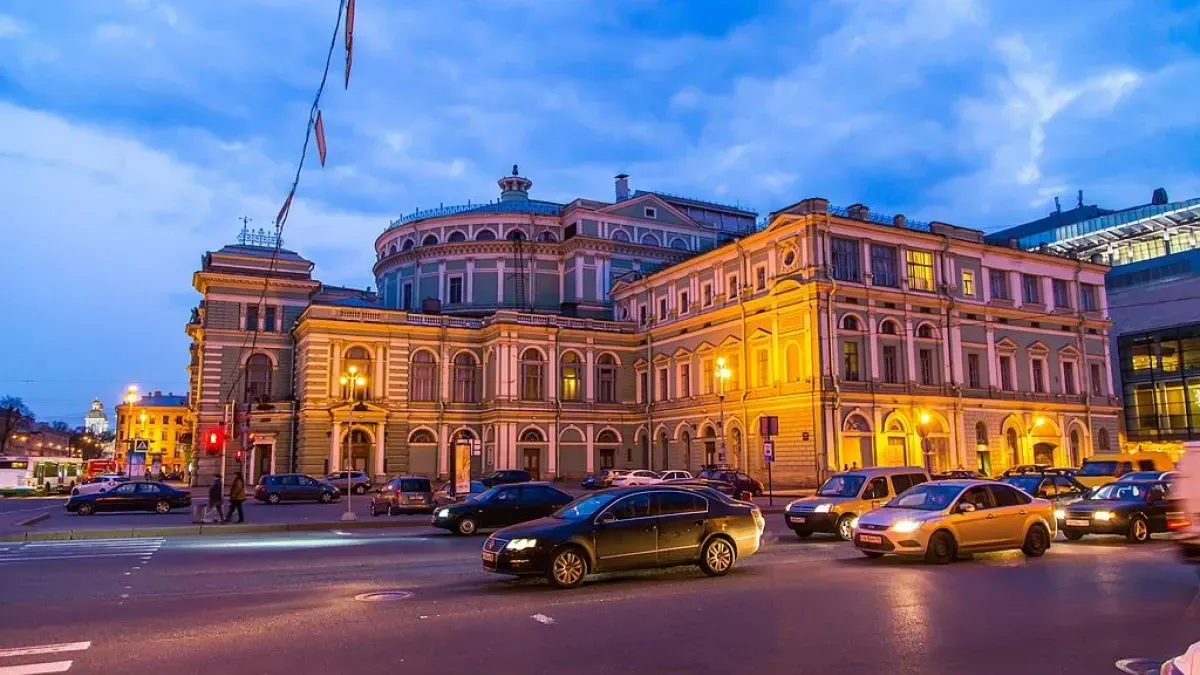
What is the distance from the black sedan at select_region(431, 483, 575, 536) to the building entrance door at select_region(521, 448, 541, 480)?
118 ft

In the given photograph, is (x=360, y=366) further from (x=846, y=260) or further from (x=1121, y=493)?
(x=1121, y=493)

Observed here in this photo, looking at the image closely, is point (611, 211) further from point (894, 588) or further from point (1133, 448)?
point (894, 588)

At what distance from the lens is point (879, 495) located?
2128 cm

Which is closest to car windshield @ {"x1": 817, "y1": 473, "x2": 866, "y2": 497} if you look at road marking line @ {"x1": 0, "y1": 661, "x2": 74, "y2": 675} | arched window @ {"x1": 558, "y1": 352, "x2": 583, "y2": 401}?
road marking line @ {"x1": 0, "y1": 661, "x2": 74, "y2": 675}

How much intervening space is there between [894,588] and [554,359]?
49331mm

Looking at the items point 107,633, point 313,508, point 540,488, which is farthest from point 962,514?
point 313,508

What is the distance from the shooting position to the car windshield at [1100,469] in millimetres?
30906

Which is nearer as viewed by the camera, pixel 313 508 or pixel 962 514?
pixel 962 514

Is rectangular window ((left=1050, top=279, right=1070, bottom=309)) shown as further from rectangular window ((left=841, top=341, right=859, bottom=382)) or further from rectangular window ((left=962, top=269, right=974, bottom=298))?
rectangular window ((left=841, top=341, right=859, bottom=382))

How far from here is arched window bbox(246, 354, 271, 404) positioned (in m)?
62.8

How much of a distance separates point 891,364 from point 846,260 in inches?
264

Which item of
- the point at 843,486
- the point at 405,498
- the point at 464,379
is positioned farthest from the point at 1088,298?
the point at 405,498

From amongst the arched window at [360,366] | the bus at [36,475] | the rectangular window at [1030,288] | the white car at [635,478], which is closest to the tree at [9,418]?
the bus at [36,475]

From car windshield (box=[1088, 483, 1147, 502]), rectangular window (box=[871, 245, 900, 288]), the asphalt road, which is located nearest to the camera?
the asphalt road
